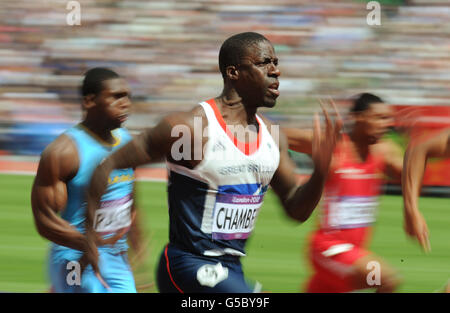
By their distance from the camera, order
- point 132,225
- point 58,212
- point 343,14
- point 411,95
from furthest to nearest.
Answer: point 343,14
point 411,95
point 132,225
point 58,212

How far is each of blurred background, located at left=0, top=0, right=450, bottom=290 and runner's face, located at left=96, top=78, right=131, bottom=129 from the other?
8.94 meters

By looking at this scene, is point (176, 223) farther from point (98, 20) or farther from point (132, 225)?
point (98, 20)

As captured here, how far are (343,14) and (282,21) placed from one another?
46.6 inches

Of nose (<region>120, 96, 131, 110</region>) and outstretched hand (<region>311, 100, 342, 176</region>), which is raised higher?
nose (<region>120, 96, 131, 110</region>)

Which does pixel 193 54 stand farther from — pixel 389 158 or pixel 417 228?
pixel 417 228

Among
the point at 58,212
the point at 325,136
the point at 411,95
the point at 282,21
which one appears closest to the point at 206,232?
the point at 325,136

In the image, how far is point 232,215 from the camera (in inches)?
163

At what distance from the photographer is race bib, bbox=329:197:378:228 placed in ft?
18.8

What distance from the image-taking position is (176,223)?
416 centimetres

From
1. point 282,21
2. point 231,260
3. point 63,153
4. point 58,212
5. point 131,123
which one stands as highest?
point 282,21

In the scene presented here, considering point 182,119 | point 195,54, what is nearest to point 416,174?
point 182,119

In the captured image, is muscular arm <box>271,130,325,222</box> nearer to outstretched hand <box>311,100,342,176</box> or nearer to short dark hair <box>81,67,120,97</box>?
outstretched hand <box>311,100,342,176</box>

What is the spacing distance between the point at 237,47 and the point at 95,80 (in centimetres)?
114

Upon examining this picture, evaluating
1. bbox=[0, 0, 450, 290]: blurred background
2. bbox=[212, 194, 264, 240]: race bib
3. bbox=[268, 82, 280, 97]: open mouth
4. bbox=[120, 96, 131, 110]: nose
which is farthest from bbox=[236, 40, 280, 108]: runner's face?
bbox=[0, 0, 450, 290]: blurred background
